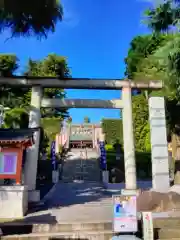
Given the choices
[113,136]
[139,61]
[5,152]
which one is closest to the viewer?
[5,152]

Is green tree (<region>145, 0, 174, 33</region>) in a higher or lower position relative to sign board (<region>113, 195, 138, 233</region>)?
higher

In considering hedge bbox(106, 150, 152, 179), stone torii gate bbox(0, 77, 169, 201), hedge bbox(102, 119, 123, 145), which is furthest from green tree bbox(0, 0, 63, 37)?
hedge bbox(102, 119, 123, 145)

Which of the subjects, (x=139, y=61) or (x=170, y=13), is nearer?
(x=170, y=13)

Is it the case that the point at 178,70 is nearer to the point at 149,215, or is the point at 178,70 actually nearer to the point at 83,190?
the point at 149,215

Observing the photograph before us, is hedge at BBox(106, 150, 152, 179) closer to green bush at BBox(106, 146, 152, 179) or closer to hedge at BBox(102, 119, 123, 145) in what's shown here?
green bush at BBox(106, 146, 152, 179)

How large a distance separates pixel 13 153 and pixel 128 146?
5.12 meters

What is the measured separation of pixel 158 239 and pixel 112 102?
7068 mm

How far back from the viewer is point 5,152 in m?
11.3

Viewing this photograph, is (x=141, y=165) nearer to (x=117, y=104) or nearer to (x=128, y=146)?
(x=128, y=146)

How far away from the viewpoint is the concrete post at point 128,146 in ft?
41.3

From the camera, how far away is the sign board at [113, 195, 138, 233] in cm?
727

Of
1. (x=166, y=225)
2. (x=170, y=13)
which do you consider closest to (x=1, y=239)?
(x=166, y=225)

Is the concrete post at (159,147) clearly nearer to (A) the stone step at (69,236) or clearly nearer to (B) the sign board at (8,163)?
(A) the stone step at (69,236)

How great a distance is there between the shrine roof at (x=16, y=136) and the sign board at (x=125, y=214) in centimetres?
506
